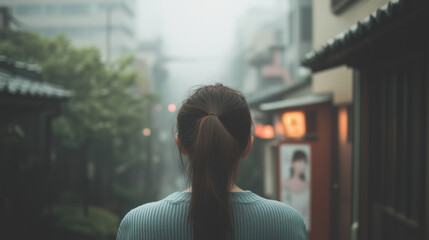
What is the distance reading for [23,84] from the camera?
7.37 meters

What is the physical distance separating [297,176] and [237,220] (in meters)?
6.66

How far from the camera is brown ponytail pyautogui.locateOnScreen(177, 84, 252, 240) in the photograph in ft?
5.61

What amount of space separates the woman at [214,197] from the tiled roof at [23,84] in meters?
5.54

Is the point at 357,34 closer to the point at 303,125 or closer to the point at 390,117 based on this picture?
the point at 390,117

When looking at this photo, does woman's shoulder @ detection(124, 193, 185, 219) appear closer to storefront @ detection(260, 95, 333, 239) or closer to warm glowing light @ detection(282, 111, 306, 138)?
storefront @ detection(260, 95, 333, 239)

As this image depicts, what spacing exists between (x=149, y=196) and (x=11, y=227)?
18.7m

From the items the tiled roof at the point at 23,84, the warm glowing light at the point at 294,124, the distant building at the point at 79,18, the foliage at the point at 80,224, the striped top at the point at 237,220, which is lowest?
the foliage at the point at 80,224

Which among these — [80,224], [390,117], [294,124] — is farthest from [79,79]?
[390,117]

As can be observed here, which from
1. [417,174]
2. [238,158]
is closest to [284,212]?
[238,158]

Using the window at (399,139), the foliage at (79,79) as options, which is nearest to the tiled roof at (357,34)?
the window at (399,139)

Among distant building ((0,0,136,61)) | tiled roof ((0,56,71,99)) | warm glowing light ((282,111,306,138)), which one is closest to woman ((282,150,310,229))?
warm glowing light ((282,111,306,138))

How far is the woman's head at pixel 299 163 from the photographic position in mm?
8038

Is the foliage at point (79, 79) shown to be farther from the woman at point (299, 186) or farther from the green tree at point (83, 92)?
the woman at point (299, 186)

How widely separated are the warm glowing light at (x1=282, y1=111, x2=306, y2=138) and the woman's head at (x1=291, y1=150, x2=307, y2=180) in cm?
70
